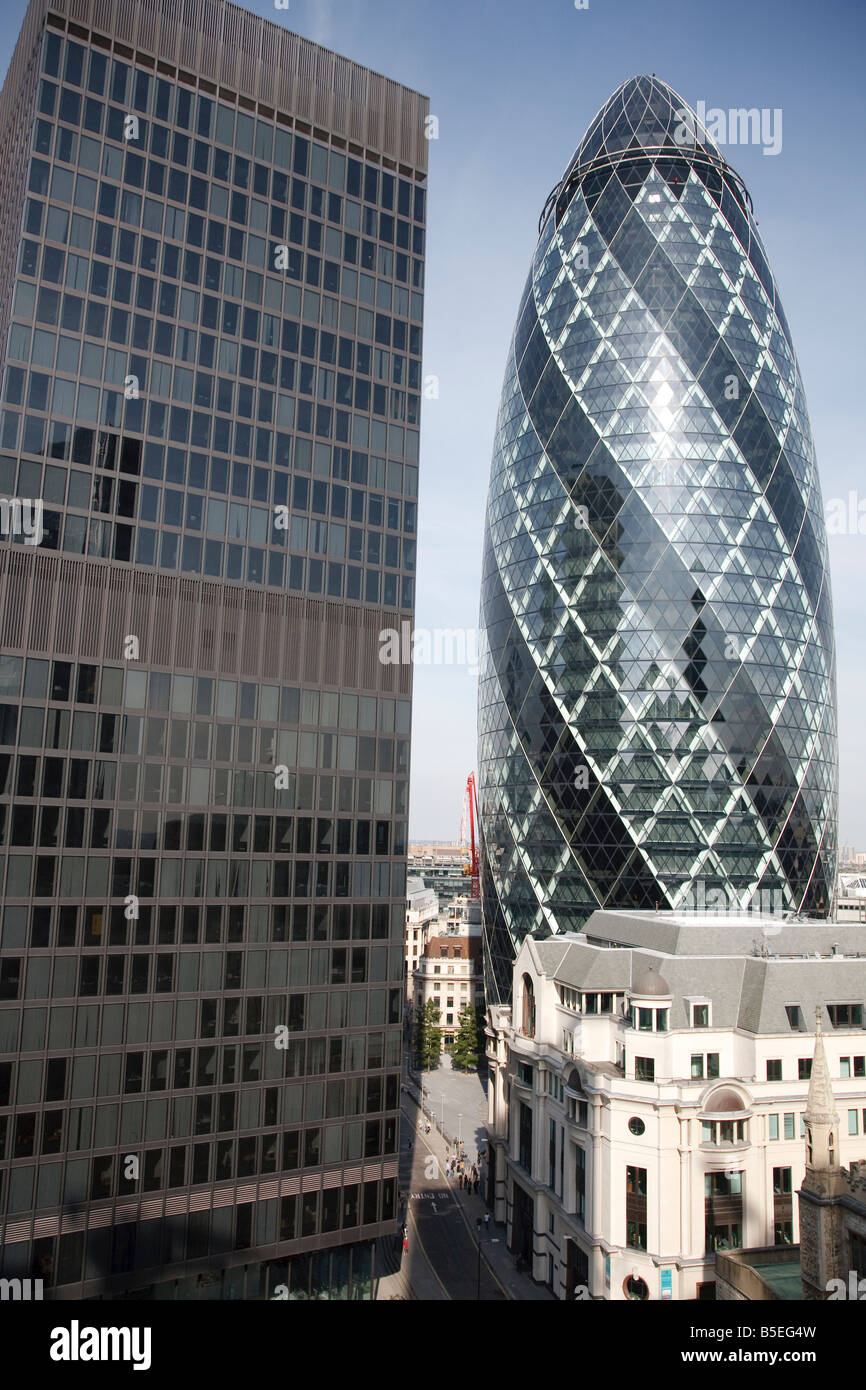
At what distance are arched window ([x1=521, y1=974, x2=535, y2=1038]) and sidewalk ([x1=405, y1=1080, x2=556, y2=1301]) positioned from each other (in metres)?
12.9

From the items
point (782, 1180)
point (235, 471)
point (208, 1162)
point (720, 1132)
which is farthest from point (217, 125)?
point (782, 1180)

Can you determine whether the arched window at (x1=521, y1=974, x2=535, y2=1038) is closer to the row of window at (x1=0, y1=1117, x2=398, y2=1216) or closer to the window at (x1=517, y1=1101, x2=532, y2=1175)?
the window at (x1=517, y1=1101, x2=532, y2=1175)

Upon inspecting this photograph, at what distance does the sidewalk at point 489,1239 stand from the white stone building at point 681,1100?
109cm

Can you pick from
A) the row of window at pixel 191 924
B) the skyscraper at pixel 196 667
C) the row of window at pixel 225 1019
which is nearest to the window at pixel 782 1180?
the skyscraper at pixel 196 667

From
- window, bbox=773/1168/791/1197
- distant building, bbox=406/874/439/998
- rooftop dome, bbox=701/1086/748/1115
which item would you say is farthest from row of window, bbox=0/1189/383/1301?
distant building, bbox=406/874/439/998

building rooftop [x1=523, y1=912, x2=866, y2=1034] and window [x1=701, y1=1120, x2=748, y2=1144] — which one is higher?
building rooftop [x1=523, y1=912, x2=866, y2=1034]

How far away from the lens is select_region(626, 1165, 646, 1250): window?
44.0 meters

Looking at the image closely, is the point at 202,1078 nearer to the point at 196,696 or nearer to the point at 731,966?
the point at 196,696

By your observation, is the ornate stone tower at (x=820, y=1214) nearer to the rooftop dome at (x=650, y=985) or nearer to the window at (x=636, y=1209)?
the rooftop dome at (x=650, y=985)

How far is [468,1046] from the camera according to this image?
97938 millimetres

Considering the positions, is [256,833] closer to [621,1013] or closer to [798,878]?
[621,1013]

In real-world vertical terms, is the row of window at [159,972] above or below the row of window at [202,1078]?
above

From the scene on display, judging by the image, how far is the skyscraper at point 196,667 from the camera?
3978 centimetres

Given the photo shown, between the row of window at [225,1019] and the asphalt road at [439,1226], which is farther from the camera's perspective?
the asphalt road at [439,1226]
